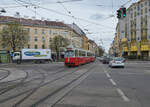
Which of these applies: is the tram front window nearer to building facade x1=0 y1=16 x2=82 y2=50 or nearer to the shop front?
the shop front

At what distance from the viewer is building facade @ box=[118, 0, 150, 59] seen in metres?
51.7

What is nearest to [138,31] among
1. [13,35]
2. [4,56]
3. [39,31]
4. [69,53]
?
[39,31]

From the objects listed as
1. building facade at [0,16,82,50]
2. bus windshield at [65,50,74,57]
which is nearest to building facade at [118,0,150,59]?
building facade at [0,16,82,50]

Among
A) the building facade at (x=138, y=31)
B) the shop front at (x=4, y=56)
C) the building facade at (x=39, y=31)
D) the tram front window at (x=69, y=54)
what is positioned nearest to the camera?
the tram front window at (x=69, y=54)

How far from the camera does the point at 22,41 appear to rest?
43281mm

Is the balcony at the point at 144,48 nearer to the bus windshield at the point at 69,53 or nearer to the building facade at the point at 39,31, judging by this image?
the building facade at the point at 39,31

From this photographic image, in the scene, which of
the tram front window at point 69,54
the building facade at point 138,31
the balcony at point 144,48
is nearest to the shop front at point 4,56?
the tram front window at point 69,54

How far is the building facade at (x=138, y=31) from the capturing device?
5172 centimetres

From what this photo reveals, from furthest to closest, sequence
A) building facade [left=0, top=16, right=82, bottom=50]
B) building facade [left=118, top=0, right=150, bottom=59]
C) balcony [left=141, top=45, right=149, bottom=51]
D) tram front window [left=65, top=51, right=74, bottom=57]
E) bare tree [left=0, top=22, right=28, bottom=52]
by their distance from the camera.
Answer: building facade [left=0, top=16, right=82, bottom=50] → building facade [left=118, top=0, right=150, bottom=59] → balcony [left=141, top=45, right=149, bottom=51] → bare tree [left=0, top=22, right=28, bottom=52] → tram front window [left=65, top=51, right=74, bottom=57]

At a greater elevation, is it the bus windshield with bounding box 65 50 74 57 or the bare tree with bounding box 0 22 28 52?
the bare tree with bounding box 0 22 28 52

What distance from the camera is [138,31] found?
54156mm

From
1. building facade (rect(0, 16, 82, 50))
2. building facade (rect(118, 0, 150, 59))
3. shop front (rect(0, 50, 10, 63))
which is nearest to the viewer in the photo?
shop front (rect(0, 50, 10, 63))

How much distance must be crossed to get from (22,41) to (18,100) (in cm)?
3988

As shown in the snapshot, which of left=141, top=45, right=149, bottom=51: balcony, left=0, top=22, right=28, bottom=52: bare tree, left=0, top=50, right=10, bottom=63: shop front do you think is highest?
left=0, top=22, right=28, bottom=52: bare tree
